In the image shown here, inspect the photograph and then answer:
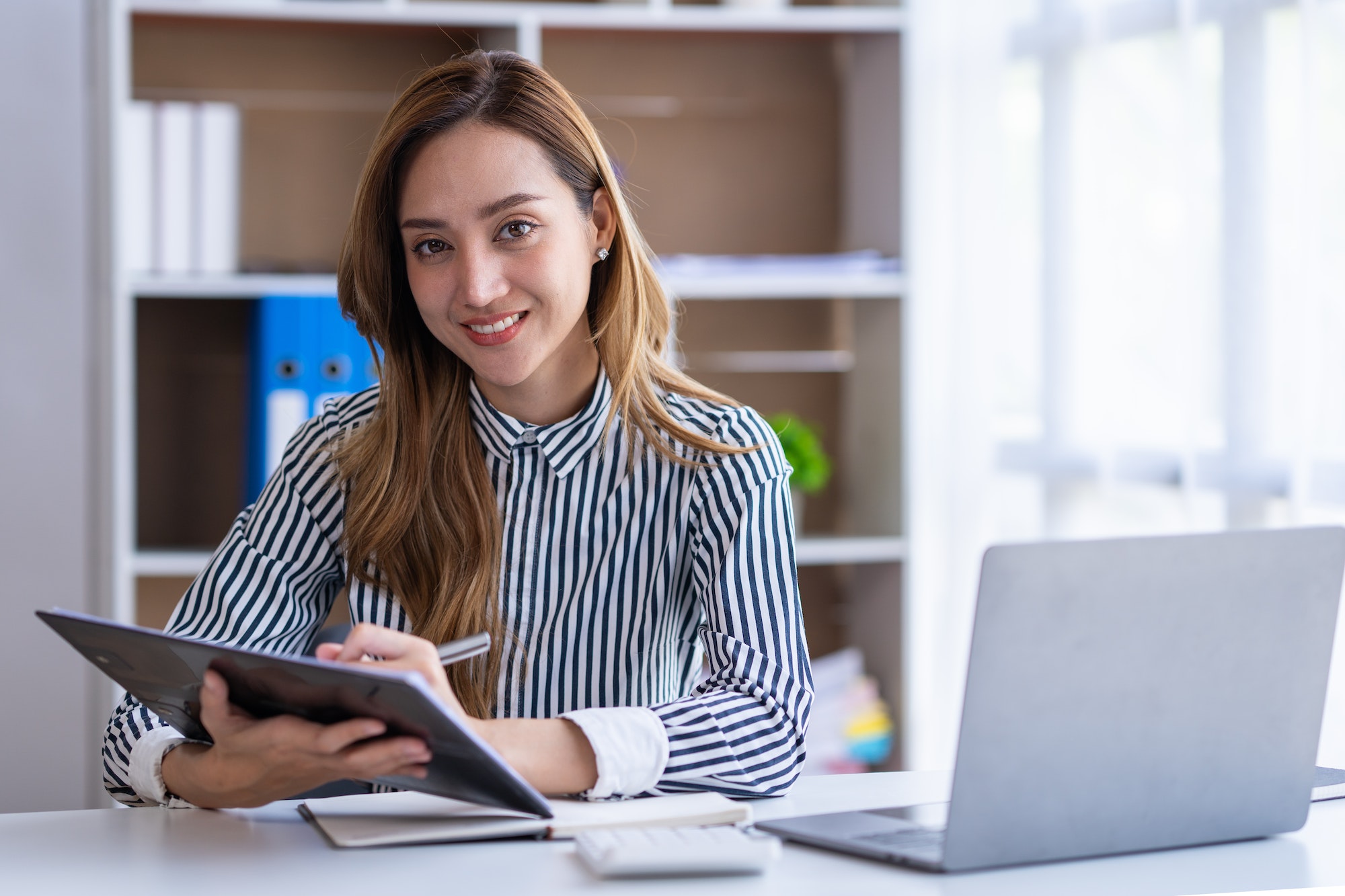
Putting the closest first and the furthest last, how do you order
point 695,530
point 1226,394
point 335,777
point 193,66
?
point 335,777, point 695,530, point 1226,394, point 193,66

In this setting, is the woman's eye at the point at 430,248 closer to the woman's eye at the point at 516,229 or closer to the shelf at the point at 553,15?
A: the woman's eye at the point at 516,229

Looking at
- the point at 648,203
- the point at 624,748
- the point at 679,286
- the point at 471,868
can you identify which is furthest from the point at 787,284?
the point at 471,868

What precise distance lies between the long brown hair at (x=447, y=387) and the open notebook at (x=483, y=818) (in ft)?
0.98

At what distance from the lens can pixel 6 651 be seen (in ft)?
7.99

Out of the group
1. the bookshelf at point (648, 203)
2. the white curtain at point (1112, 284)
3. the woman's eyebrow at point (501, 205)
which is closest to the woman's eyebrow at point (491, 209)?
the woman's eyebrow at point (501, 205)

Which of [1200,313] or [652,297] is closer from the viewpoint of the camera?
[652,297]

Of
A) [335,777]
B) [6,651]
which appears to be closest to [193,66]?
[6,651]

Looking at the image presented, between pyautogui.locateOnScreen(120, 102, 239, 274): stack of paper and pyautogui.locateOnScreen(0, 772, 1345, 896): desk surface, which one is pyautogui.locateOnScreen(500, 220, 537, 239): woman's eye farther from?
pyautogui.locateOnScreen(120, 102, 239, 274): stack of paper

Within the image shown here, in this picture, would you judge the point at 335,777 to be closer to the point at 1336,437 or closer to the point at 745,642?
the point at 745,642

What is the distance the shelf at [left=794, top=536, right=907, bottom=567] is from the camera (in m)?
2.58

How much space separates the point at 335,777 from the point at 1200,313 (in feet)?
4.57

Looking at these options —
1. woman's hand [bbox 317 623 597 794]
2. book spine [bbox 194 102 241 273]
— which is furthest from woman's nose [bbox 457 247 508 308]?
book spine [bbox 194 102 241 273]

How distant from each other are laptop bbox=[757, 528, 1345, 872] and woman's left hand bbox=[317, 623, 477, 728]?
260mm

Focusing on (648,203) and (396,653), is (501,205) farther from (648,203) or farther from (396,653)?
(648,203)
